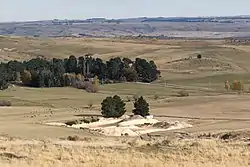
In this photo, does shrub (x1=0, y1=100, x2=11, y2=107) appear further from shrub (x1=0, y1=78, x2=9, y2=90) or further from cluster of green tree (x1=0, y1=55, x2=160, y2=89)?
cluster of green tree (x1=0, y1=55, x2=160, y2=89)

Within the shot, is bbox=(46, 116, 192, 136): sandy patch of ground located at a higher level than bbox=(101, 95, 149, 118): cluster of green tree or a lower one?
lower

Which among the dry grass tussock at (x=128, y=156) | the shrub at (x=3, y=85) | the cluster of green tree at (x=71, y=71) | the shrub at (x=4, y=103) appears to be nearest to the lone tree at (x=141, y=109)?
the shrub at (x=4, y=103)

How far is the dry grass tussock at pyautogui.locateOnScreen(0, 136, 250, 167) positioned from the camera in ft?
76.9

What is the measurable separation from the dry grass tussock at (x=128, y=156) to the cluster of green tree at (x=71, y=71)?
83.4 metres

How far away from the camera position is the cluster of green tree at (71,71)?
11369cm

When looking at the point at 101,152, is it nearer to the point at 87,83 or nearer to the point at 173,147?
the point at 173,147

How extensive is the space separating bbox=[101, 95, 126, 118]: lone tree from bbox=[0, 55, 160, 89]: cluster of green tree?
4252 cm

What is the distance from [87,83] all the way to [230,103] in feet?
111

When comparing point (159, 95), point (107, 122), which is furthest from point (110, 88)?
point (107, 122)

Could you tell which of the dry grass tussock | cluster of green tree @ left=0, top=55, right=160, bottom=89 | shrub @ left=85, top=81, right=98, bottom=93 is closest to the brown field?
the dry grass tussock

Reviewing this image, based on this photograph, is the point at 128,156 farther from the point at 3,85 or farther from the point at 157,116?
the point at 3,85

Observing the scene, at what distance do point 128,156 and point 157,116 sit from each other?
46.0m

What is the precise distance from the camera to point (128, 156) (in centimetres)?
2538

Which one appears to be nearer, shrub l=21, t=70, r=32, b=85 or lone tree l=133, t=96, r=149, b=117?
lone tree l=133, t=96, r=149, b=117
